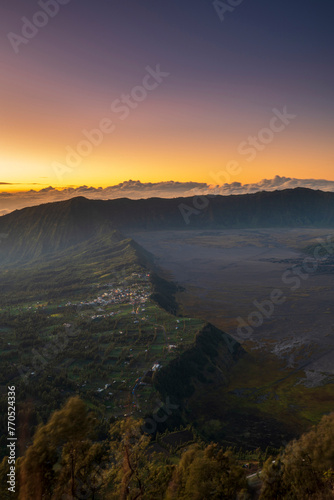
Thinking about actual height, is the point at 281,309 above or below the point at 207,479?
below

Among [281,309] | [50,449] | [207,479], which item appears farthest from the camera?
[281,309]

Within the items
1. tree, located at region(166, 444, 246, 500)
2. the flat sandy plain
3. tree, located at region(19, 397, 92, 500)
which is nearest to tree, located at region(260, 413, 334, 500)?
tree, located at region(166, 444, 246, 500)

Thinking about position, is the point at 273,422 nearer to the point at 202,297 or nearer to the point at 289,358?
the point at 289,358

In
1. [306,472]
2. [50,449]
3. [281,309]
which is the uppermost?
[50,449]

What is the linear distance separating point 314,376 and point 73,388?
175 ft

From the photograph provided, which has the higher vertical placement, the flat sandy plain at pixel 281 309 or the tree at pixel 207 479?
the tree at pixel 207 479

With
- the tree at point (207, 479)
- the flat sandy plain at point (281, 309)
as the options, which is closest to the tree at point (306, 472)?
the tree at point (207, 479)

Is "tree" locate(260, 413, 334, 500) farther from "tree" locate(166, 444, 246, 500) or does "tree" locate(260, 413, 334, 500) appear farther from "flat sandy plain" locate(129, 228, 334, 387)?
"flat sandy plain" locate(129, 228, 334, 387)

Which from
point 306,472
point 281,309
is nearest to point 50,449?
point 306,472

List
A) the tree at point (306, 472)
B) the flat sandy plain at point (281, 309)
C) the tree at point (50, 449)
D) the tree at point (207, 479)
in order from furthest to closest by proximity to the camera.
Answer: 1. the flat sandy plain at point (281, 309)
2. the tree at point (207, 479)
3. the tree at point (306, 472)
4. the tree at point (50, 449)

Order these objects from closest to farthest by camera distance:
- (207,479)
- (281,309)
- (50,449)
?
(50,449)
(207,479)
(281,309)

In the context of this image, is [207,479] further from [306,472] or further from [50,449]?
[50,449]

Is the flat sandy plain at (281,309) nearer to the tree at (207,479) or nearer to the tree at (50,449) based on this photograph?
the tree at (207,479)

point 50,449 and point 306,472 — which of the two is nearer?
point 50,449
